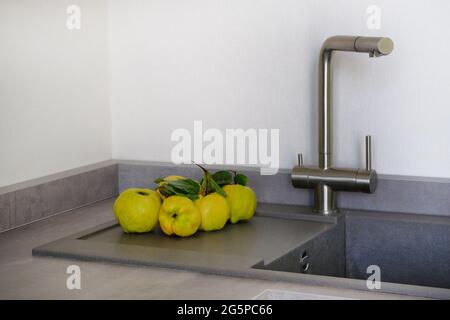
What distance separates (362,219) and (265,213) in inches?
7.5

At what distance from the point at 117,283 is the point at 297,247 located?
35 centimetres

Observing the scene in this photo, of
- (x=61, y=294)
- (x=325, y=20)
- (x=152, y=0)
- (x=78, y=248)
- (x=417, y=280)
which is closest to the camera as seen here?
(x=61, y=294)

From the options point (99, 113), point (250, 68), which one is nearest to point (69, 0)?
point (99, 113)

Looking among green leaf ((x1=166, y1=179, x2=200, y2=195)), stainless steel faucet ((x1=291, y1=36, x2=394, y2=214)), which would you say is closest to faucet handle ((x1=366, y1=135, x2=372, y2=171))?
stainless steel faucet ((x1=291, y1=36, x2=394, y2=214))

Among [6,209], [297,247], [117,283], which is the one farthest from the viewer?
[6,209]

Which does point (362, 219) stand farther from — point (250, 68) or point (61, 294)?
point (61, 294)

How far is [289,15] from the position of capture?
1.68 meters

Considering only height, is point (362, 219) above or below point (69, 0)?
below

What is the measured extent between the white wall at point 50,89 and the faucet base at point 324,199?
0.53 metres

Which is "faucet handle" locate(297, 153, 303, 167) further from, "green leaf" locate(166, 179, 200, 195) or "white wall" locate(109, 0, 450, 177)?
"green leaf" locate(166, 179, 200, 195)

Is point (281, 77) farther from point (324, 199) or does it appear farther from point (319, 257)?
point (319, 257)

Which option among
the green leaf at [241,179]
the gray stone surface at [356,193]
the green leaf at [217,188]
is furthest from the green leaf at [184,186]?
the gray stone surface at [356,193]

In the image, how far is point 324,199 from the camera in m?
1.61

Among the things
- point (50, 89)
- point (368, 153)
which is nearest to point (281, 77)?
point (368, 153)
